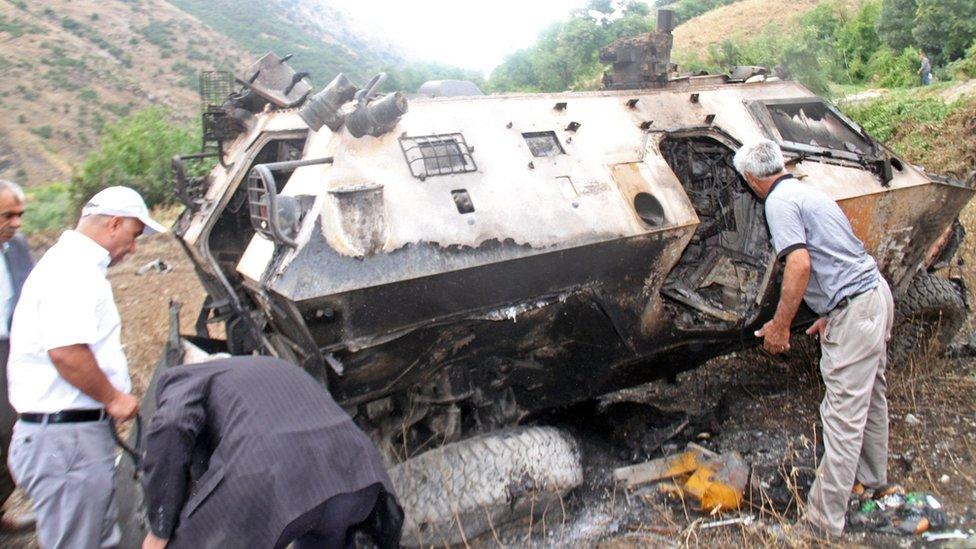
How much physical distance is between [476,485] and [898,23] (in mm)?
20613

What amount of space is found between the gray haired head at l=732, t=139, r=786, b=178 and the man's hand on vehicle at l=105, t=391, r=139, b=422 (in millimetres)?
Result: 2754

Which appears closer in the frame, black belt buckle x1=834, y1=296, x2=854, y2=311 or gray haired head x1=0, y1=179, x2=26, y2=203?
black belt buckle x1=834, y1=296, x2=854, y2=311

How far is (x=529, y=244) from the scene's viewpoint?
3.47 metres

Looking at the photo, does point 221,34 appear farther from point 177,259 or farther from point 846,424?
point 846,424

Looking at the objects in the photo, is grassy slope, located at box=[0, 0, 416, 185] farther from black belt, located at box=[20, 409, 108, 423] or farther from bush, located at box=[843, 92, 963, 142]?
black belt, located at box=[20, 409, 108, 423]

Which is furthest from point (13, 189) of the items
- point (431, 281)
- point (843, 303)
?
point (843, 303)

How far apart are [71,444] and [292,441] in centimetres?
117

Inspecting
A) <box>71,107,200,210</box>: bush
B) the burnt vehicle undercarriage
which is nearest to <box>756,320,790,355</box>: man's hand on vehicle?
the burnt vehicle undercarriage

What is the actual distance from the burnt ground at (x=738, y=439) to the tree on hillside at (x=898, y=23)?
17.1 meters

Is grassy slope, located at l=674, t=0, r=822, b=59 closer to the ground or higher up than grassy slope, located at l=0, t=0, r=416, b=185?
higher up

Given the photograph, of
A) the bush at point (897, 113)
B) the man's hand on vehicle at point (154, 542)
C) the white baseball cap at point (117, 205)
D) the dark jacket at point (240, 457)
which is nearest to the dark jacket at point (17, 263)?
the white baseball cap at point (117, 205)

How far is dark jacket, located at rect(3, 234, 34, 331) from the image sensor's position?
3566mm

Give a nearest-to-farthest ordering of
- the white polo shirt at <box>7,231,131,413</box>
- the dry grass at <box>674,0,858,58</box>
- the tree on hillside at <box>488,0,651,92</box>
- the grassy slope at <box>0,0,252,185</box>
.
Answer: the white polo shirt at <box>7,231,131,413</box>
the tree on hillside at <box>488,0,651,92</box>
the dry grass at <box>674,0,858,58</box>
the grassy slope at <box>0,0,252,185</box>

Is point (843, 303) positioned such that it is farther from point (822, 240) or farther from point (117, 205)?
point (117, 205)
